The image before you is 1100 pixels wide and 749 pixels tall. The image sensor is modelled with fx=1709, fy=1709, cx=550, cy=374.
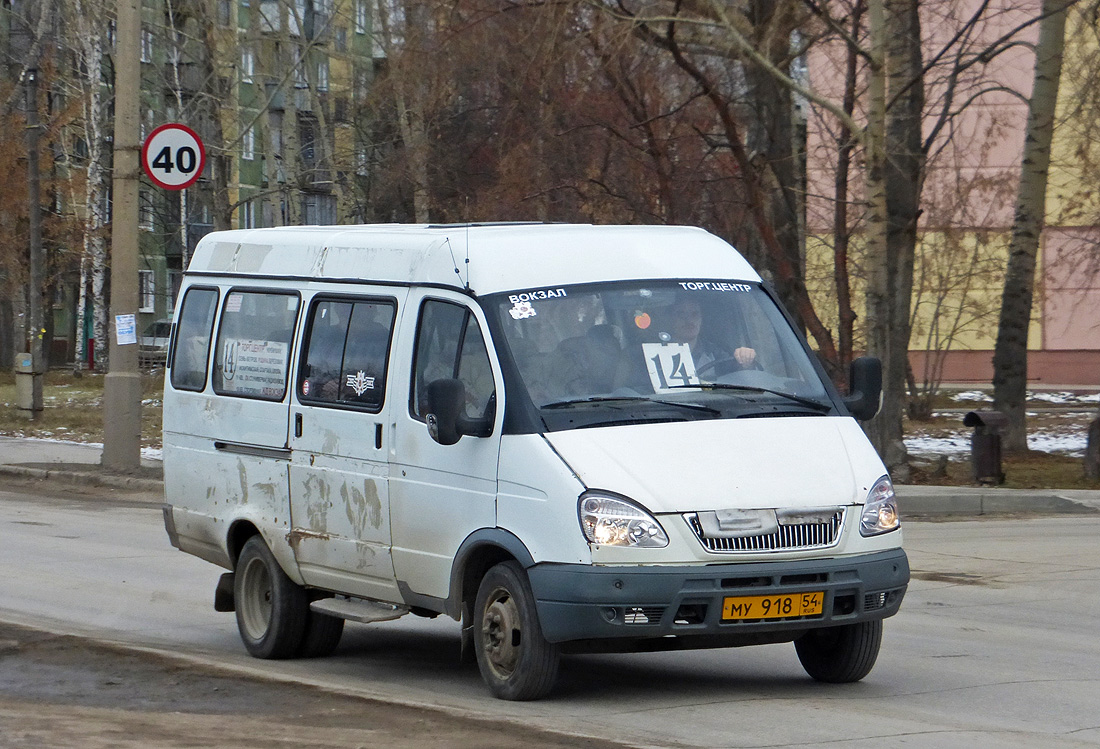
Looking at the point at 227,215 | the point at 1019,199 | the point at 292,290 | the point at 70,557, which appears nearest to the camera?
the point at 292,290

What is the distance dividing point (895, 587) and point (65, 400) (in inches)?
1330

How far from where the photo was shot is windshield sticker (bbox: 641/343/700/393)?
7574 millimetres

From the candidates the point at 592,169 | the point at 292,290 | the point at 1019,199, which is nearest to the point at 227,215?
the point at 592,169

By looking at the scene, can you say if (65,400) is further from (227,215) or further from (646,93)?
(646,93)

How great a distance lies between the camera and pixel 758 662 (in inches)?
339

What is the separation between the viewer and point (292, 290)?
29.9 feet

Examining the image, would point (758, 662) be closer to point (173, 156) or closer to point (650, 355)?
point (650, 355)

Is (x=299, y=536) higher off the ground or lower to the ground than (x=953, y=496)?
higher

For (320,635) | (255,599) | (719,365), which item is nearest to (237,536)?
(255,599)

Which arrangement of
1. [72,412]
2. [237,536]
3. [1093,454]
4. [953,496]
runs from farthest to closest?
[72,412] < [1093,454] < [953,496] < [237,536]

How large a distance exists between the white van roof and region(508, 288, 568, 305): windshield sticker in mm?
35

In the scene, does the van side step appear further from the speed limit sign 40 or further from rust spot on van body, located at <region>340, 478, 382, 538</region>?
the speed limit sign 40

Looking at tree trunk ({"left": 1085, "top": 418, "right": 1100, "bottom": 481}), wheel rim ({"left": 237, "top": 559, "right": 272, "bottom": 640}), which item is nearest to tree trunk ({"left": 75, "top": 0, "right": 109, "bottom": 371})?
tree trunk ({"left": 1085, "top": 418, "right": 1100, "bottom": 481})

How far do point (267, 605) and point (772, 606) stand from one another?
3.37 metres
